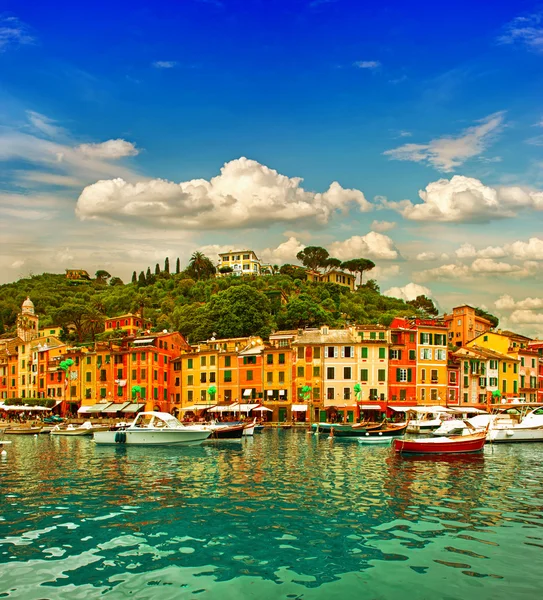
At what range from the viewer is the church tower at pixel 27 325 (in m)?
105

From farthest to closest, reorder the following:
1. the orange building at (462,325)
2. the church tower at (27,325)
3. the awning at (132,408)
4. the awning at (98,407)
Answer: the orange building at (462,325)
the church tower at (27,325)
the awning at (98,407)
the awning at (132,408)

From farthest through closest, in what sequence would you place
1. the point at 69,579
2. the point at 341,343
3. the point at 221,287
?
the point at 221,287, the point at 341,343, the point at 69,579

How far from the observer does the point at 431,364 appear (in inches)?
3068

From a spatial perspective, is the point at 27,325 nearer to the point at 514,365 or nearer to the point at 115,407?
the point at 115,407

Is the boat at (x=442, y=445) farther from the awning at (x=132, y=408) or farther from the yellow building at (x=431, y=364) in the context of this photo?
the awning at (x=132, y=408)

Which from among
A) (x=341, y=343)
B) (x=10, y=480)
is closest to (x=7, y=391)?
(x=341, y=343)

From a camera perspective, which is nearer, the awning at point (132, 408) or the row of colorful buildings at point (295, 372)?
the row of colorful buildings at point (295, 372)

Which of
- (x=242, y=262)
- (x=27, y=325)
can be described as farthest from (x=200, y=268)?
(x=27, y=325)

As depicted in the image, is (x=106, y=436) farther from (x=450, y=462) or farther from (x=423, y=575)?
(x=423, y=575)

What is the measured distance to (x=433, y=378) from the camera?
77.9 metres

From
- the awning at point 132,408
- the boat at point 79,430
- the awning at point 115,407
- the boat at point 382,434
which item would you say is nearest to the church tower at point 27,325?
the awning at point 115,407

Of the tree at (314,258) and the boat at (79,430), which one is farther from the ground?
the tree at (314,258)

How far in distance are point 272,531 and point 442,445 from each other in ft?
75.2

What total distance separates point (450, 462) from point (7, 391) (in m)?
82.3
